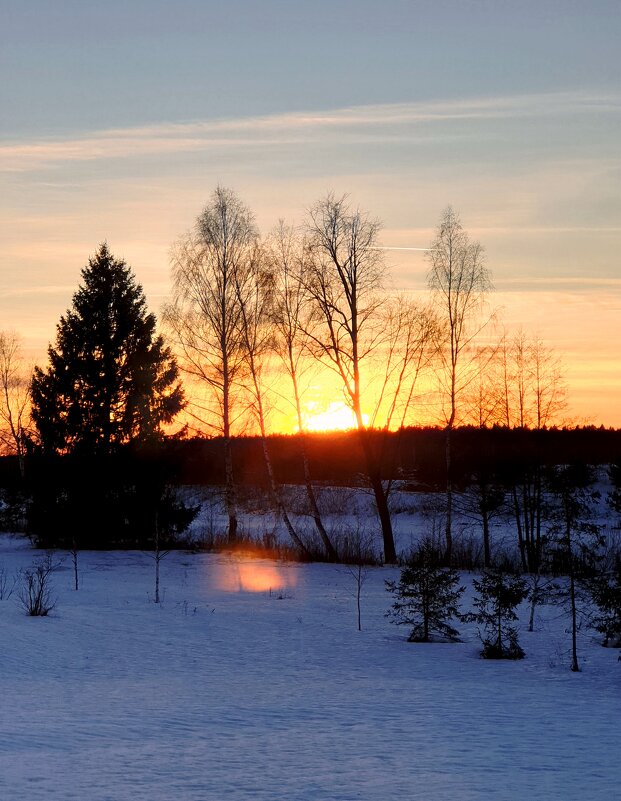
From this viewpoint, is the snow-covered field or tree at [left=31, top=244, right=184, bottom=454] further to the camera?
tree at [left=31, top=244, right=184, bottom=454]

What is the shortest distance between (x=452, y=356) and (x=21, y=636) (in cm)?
1996

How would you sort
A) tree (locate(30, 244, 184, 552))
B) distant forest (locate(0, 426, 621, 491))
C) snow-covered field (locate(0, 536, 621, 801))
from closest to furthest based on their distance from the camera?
snow-covered field (locate(0, 536, 621, 801)), tree (locate(30, 244, 184, 552)), distant forest (locate(0, 426, 621, 491))

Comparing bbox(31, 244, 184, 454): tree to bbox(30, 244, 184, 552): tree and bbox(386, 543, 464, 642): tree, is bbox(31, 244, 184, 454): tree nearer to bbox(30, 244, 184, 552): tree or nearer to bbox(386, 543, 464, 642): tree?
bbox(30, 244, 184, 552): tree

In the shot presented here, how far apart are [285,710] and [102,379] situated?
25400 millimetres

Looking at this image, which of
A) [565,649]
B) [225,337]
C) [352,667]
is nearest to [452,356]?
[225,337]

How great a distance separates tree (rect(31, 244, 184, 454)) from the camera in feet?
111

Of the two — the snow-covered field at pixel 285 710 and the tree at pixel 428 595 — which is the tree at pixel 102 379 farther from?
the tree at pixel 428 595

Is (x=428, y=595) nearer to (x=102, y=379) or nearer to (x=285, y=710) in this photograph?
(x=285, y=710)

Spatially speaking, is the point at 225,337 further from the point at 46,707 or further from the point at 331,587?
the point at 46,707

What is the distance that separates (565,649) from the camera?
15.7 meters

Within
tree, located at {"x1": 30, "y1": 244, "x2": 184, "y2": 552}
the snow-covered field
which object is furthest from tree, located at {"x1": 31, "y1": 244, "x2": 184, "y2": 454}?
the snow-covered field

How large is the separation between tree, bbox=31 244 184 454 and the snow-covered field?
49.1ft

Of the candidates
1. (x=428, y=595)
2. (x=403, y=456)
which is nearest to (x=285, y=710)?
(x=428, y=595)

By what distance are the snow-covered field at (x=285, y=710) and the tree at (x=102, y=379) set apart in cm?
1496
